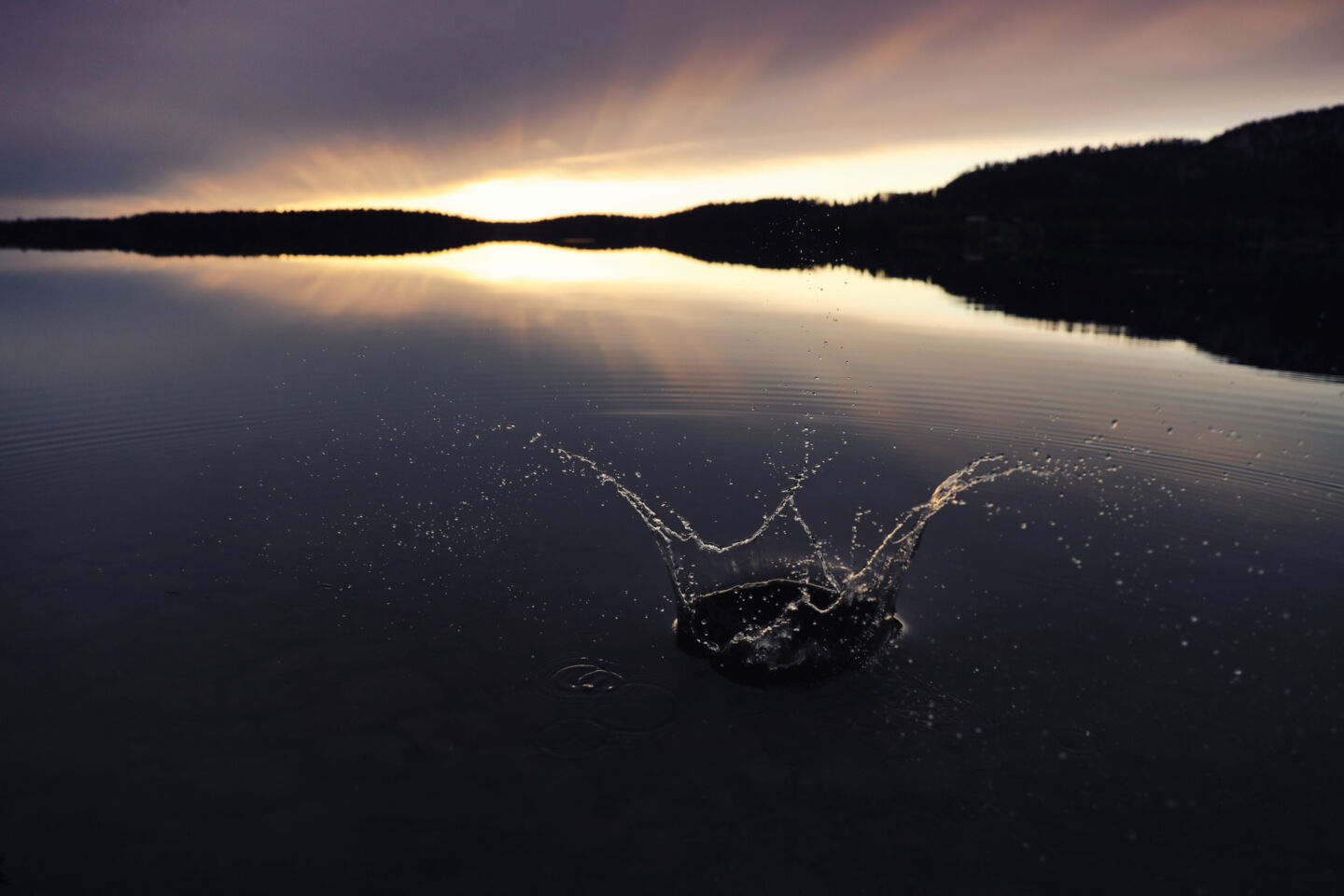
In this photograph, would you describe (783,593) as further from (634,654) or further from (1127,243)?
(1127,243)

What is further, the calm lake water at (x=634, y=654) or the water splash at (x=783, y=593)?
the water splash at (x=783, y=593)

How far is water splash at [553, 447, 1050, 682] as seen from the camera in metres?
8.60

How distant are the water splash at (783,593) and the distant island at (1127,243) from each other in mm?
24177

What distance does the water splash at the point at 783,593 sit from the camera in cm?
860

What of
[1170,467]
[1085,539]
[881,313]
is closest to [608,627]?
[1085,539]

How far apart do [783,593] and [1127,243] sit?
511ft

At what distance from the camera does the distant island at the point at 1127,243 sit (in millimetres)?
41125

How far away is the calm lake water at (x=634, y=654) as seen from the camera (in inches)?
236

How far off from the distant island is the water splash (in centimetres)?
2418

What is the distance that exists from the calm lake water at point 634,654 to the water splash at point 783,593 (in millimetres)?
340

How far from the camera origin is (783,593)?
10070mm

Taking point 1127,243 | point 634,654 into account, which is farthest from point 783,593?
point 1127,243

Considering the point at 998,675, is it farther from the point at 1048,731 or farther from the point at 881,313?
the point at 881,313

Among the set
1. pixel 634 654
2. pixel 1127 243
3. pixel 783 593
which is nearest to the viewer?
pixel 634 654
